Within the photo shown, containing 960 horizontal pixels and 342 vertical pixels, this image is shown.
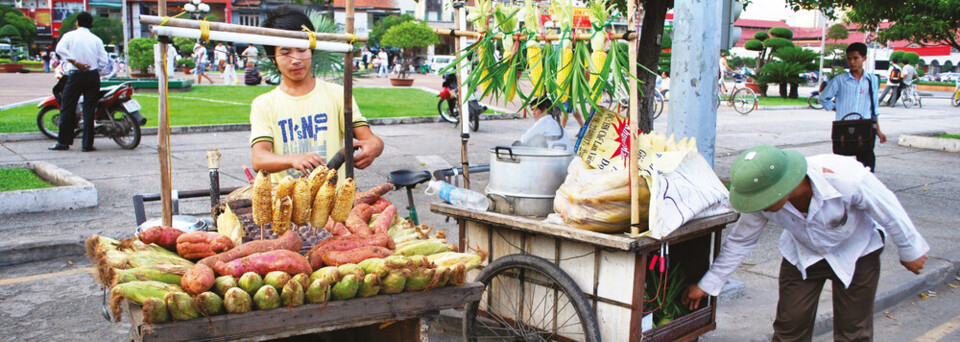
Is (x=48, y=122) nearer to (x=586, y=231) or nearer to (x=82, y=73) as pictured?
(x=82, y=73)

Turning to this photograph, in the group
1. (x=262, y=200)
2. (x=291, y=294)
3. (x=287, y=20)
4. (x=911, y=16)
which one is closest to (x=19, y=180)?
(x=287, y=20)

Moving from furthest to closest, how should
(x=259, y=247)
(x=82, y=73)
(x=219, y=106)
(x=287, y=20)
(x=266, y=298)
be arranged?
(x=219, y=106), (x=82, y=73), (x=287, y=20), (x=259, y=247), (x=266, y=298)

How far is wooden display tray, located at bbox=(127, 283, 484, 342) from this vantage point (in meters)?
2.19

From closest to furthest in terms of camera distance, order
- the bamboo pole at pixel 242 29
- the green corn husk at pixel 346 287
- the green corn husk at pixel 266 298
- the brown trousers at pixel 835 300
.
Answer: the green corn husk at pixel 266 298 → the green corn husk at pixel 346 287 → the bamboo pole at pixel 242 29 → the brown trousers at pixel 835 300

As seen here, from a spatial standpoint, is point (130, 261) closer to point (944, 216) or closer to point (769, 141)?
point (944, 216)

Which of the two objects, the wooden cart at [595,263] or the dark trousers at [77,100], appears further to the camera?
the dark trousers at [77,100]

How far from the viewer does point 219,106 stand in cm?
1617

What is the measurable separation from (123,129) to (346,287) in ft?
29.3

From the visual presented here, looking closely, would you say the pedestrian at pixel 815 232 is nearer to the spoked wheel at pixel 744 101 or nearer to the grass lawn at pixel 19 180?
the grass lawn at pixel 19 180

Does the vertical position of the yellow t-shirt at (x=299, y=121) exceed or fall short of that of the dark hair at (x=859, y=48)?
it falls short

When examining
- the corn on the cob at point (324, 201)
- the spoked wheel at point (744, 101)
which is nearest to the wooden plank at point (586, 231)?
the corn on the cob at point (324, 201)

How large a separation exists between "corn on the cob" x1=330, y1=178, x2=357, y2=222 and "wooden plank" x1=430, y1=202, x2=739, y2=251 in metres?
0.79

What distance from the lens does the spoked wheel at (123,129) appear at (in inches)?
393

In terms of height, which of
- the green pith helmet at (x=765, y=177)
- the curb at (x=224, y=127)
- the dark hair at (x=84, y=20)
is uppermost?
the dark hair at (x=84, y=20)
